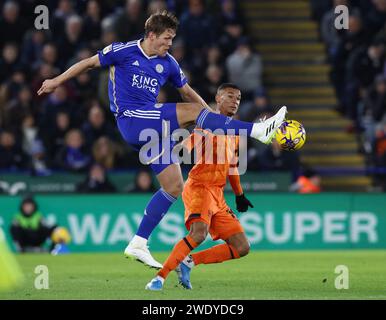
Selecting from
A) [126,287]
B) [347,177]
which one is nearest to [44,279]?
[126,287]

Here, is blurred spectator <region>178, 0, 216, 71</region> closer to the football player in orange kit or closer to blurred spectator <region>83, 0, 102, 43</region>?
blurred spectator <region>83, 0, 102, 43</region>

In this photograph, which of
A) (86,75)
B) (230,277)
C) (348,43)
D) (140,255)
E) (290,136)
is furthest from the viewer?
(348,43)

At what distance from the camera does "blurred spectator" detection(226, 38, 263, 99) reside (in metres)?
19.9

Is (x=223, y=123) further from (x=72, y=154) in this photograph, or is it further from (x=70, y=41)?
(x=70, y=41)

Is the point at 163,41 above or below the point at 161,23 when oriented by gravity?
below

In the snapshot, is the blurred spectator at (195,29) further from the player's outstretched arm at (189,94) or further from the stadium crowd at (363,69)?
the player's outstretched arm at (189,94)

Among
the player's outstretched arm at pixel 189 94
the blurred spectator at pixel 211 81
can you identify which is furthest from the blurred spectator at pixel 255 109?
the player's outstretched arm at pixel 189 94

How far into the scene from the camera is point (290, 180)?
722 inches

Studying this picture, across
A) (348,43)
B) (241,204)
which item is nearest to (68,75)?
(241,204)

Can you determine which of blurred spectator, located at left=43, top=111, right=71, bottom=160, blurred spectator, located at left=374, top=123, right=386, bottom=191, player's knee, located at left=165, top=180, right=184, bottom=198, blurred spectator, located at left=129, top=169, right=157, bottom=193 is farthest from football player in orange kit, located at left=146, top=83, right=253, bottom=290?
blurred spectator, located at left=374, top=123, right=386, bottom=191

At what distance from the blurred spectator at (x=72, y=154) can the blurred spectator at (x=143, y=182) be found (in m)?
1.07

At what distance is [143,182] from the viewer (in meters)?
17.7

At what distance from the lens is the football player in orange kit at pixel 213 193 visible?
11.0m

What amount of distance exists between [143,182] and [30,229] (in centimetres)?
188
